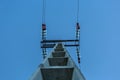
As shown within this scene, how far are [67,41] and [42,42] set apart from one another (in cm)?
150

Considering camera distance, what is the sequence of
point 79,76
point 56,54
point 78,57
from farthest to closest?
point 78,57 < point 56,54 < point 79,76

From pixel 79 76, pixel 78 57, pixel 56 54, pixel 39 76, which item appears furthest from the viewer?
pixel 78 57

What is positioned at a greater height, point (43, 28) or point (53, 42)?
point (43, 28)

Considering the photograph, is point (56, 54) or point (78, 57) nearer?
point (56, 54)

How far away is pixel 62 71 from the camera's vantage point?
2.90 meters

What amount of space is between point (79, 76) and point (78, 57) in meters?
10.6

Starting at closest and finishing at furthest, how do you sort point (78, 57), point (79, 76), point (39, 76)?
point (79, 76), point (39, 76), point (78, 57)

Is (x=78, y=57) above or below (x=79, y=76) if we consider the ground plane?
below

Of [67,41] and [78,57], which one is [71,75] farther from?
[67,41]

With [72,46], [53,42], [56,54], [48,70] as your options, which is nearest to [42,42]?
[53,42]

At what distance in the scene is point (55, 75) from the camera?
2924 mm

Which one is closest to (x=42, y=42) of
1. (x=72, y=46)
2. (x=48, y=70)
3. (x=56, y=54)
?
(x=72, y=46)

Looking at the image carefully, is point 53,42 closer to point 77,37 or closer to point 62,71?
point 77,37

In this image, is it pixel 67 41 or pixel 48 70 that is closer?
pixel 48 70
